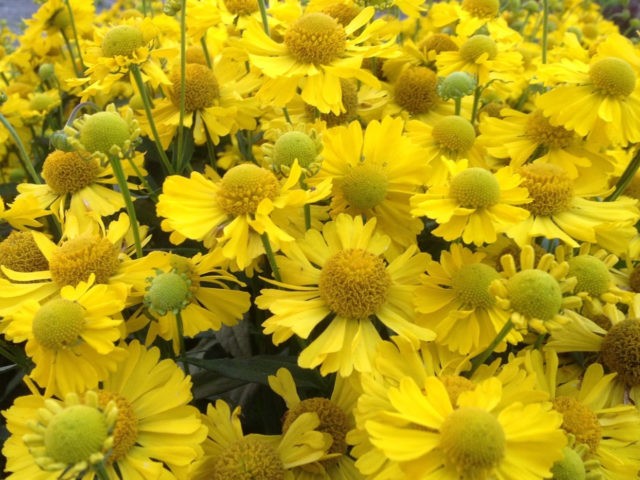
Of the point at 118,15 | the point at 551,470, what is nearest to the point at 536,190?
the point at 551,470

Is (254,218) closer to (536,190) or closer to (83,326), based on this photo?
(83,326)

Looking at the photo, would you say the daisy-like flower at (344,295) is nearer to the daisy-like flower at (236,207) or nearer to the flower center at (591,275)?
the daisy-like flower at (236,207)

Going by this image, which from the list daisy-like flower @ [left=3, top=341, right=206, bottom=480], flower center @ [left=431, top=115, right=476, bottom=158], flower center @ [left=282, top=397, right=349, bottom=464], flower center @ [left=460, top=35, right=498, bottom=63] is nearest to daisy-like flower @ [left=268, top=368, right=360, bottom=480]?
flower center @ [left=282, top=397, right=349, bottom=464]

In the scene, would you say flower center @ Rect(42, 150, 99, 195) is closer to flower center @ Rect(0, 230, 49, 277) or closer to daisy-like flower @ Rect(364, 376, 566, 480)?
flower center @ Rect(0, 230, 49, 277)

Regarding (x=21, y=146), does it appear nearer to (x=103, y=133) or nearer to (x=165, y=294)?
(x=103, y=133)

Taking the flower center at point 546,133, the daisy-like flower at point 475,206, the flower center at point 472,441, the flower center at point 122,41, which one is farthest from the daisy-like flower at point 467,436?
the flower center at point 122,41

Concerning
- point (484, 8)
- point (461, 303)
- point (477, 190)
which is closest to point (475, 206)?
point (477, 190)
